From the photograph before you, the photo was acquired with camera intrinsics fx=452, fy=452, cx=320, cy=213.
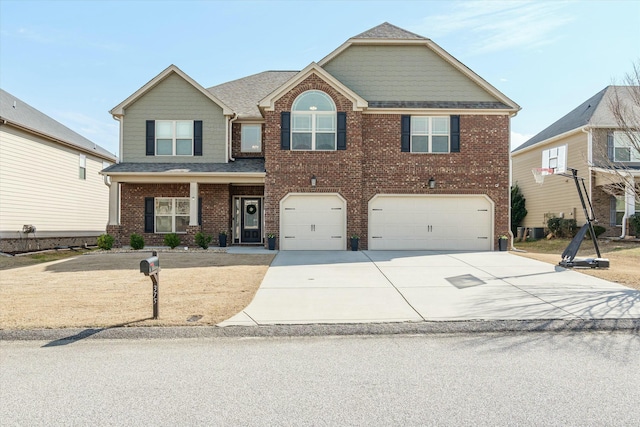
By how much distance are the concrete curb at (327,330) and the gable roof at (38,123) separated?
15.3m

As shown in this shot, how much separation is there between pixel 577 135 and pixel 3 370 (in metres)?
25.2

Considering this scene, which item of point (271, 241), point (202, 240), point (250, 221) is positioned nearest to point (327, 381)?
point (271, 241)

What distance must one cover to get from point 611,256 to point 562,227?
265 inches

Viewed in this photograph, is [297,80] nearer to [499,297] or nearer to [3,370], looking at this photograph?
[499,297]

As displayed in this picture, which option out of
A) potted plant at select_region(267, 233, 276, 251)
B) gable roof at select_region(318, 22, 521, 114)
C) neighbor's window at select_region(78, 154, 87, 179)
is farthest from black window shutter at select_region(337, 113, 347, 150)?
neighbor's window at select_region(78, 154, 87, 179)

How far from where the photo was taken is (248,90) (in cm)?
2153

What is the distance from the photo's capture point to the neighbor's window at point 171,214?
1920 cm

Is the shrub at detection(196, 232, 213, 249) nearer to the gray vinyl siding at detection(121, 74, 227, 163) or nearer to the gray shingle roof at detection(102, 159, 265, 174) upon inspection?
the gray shingle roof at detection(102, 159, 265, 174)

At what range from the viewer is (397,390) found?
4.32 m

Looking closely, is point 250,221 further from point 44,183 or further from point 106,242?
point 44,183

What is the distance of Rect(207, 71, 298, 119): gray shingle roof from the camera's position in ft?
65.0

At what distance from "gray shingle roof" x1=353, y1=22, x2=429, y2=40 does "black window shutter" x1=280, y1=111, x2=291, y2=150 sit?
4.56 metres

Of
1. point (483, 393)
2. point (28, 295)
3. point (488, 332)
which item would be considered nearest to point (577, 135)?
point (488, 332)

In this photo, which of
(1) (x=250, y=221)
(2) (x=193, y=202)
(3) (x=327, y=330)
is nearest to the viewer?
(3) (x=327, y=330)
